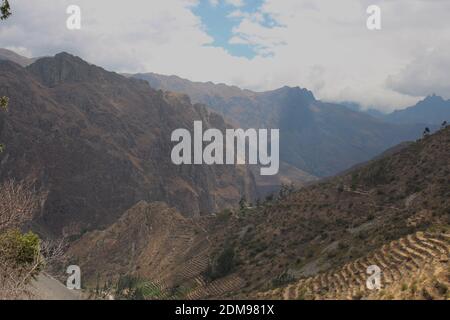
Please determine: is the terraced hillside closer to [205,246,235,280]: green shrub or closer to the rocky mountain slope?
the rocky mountain slope

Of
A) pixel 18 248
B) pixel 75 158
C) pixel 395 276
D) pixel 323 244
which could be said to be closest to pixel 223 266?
pixel 323 244

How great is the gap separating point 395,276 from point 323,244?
19262 millimetres

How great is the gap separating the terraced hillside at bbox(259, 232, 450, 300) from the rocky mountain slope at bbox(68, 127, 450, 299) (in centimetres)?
8

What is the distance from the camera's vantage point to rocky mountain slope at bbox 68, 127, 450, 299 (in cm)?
2556

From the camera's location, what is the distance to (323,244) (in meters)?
42.2

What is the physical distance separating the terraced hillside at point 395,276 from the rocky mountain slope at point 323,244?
83 mm

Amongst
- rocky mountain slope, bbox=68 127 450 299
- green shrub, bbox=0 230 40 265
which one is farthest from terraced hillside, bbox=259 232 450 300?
green shrub, bbox=0 230 40 265

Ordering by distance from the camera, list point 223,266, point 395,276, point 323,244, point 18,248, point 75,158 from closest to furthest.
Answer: point 395,276 < point 18,248 < point 323,244 < point 223,266 < point 75,158

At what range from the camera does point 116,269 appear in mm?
71438

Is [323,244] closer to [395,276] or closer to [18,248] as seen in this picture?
[395,276]

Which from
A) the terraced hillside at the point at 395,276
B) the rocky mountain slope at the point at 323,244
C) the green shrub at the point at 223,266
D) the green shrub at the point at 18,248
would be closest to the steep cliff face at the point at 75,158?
the rocky mountain slope at the point at 323,244
